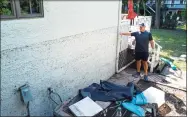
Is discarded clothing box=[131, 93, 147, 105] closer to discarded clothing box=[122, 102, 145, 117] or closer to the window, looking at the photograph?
discarded clothing box=[122, 102, 145, 117]

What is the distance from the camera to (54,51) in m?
3.76

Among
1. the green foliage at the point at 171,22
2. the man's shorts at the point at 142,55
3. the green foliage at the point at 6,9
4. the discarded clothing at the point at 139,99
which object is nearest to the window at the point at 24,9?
the green foliage at the point at 6,9

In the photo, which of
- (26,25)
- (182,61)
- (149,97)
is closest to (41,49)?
(26,25)

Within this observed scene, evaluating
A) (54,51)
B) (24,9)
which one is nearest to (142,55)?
(54,51)

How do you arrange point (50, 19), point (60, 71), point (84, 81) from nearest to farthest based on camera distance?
point (50, 19)
point (60, 71)
point (84, 81)

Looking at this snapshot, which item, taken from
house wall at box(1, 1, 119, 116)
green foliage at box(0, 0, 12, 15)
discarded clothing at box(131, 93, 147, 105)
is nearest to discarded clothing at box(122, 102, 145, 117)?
discarded clothing at box(131, 93, 147, 105)

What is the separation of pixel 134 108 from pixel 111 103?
456 millimetres

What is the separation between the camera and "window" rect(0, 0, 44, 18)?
2895 mm

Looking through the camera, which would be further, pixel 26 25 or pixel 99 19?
pixel 99 19

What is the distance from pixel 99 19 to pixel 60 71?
1981 millimetres

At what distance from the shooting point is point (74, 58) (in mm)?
4410

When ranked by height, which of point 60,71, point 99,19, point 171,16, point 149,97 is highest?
point 171,16

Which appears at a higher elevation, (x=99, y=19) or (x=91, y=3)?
(x=91, y=3)

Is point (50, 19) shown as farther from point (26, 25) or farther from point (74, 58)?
point (74, 58)
